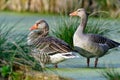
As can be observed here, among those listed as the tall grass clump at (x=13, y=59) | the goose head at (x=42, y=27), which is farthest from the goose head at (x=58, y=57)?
the goose head at (x=42, y=27)

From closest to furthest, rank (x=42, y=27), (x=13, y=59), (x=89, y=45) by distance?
(x=13, y=59) → (x=89, y=45) → (x=42, y=27)

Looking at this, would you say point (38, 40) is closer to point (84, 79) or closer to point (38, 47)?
point (38, 47)

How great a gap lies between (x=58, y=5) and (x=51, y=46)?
7357 mm

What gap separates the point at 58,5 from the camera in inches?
632

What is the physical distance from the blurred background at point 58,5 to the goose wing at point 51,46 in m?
6.39

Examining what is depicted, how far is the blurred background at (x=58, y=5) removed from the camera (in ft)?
50.7

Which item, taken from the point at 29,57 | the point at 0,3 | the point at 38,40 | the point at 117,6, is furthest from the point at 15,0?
the point at 29,57

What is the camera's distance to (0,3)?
16531 mm

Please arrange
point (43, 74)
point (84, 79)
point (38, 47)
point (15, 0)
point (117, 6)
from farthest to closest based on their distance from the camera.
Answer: point (15, 0) → point (117, 6) → point (38, 47) → point (84, 79) → point (43, 74)

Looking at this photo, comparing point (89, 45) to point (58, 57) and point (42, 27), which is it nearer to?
point (58, 57)

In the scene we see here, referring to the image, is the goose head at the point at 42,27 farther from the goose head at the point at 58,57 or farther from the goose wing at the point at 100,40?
the goose head at the point at 58,57

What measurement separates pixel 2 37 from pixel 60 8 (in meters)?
7.71

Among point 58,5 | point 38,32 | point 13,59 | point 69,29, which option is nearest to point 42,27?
point 38,32

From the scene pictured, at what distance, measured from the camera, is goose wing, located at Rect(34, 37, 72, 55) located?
8656 millimetres
